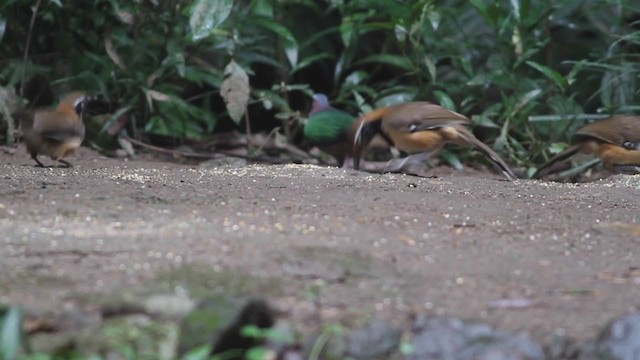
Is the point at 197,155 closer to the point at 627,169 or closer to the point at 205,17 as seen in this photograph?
the point at 205,17

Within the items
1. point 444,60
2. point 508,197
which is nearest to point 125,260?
Result: point 508,197

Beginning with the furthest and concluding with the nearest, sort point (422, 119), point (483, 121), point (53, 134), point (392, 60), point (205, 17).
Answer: point (392, 60), point (483, 121), point (422, 119), point (205, 17), point (53, 134)

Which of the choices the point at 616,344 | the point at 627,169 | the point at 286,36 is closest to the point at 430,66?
the point at 286,36

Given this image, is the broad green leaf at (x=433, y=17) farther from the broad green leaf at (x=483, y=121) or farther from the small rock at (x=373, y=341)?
the small rock at (x=373, y=341)

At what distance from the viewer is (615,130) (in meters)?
7.58

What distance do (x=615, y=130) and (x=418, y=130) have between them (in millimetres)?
1325

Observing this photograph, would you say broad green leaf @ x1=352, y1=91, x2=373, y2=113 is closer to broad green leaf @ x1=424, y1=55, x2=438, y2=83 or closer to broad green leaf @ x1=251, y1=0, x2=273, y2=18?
broad green leaf @ x1=424, y1=55, x2=438, y2=83

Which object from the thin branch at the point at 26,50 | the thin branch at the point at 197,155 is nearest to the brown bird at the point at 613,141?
the thin branch at the point at 197,155

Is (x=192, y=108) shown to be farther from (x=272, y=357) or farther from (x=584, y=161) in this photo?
(x=272, y=357)

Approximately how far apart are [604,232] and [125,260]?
1.95 m

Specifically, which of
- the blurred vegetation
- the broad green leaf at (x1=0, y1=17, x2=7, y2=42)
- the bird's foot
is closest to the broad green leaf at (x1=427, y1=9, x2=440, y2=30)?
the blurred vegetation

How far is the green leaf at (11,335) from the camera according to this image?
275cm

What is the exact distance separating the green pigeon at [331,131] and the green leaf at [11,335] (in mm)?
5221

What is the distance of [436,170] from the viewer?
853 centimetres
